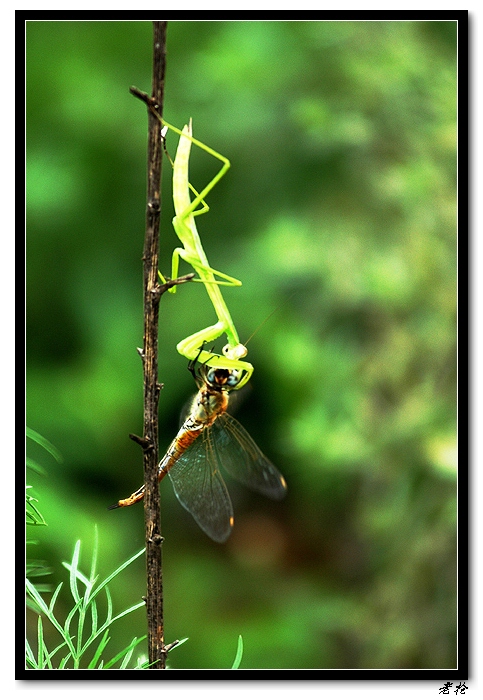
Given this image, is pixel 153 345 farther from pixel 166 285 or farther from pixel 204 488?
pixel 204 488

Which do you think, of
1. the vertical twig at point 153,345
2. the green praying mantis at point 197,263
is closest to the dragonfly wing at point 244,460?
the green praying mantis at point 197,263

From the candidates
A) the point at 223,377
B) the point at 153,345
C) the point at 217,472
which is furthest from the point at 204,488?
the point at 153,345

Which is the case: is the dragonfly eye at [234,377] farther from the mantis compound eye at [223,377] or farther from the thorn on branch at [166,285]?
the thorn on branch at [166,285]

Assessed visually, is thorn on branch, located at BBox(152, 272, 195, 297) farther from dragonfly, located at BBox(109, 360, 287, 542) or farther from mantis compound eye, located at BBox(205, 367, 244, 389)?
dragonfly, located at BBox(109, 360, 287, 542)


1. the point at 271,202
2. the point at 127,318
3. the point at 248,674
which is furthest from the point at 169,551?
the point at 271,202

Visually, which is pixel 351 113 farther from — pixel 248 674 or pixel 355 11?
pixel 248 674

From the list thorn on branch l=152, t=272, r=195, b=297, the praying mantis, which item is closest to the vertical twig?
thorn on branch l=152, t=272, r=195, b=297
